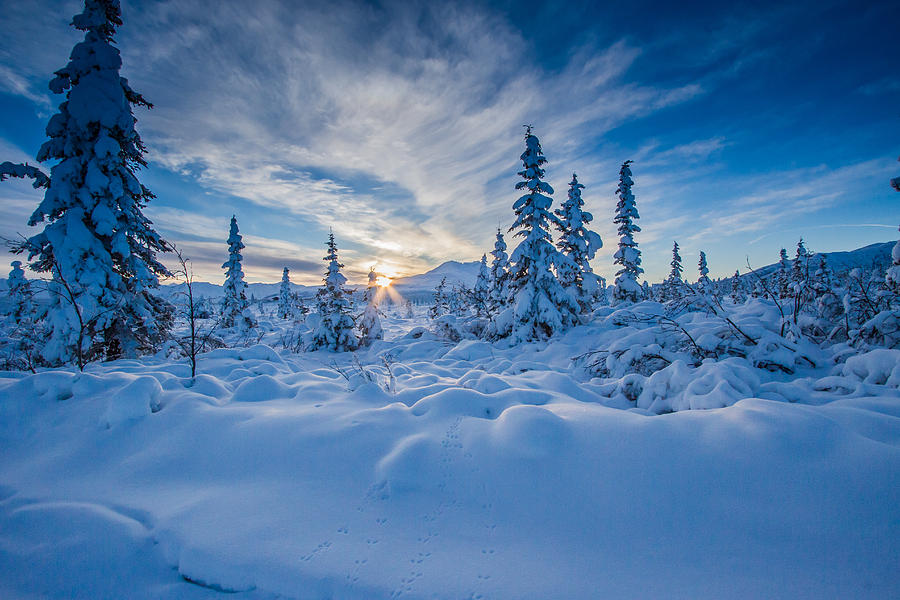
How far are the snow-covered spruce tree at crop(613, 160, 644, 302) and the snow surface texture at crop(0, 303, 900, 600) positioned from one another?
55.7 feet

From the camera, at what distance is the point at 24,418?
10.9 feet

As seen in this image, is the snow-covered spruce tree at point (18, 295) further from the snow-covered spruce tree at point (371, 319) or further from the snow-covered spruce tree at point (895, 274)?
the snow-covered spruce tree at point (895, 274)

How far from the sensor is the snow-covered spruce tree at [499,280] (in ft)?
43.8

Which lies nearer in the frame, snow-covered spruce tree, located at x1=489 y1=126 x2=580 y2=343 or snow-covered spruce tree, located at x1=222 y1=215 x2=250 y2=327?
snow-covered spruce tree, located at x1=489 y1=126 x2=580 y2=343

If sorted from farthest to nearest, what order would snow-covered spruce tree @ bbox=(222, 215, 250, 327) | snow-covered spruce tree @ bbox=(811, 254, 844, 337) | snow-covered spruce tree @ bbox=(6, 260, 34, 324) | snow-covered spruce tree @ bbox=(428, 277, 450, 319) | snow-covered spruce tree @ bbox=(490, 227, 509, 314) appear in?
snow-covered spruce tree @ bbox=(428, 277, 450, 319) < snow-covered spruce tree @ bbox=(222, 215, 250, 327) < snow-covered spruce tree @ bbox=(490, 227, 509, 314) < snow-covered spruce tree @ bbox=(6, 260, 34, 324) < snow-covered spruce tree @ bbox=(811, 254, 844, 337)

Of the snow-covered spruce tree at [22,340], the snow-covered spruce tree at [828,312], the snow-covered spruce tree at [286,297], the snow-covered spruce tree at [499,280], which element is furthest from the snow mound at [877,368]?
the snow-covered spruce tree at [286,297]

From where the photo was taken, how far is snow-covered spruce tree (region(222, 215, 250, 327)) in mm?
22562

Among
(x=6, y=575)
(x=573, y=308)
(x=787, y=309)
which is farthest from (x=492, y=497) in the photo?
(x=573, y=308)

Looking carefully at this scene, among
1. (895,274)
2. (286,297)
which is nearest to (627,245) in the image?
(895,274)

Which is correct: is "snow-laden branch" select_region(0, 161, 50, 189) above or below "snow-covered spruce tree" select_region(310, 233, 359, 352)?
above

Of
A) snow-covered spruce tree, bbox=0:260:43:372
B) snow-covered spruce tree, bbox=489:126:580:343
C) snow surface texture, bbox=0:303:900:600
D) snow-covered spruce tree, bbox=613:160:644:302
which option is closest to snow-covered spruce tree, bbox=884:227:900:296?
snow surface texture, bbox=0:303:900:600

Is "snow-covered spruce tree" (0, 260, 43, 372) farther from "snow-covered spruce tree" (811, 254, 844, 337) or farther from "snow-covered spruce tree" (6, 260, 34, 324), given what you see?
"snow-covered spruce tree" (811, 254, 844, 337)

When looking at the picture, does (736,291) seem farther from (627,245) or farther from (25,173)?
(25,173)

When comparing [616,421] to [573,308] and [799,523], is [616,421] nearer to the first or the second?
[799,523]
